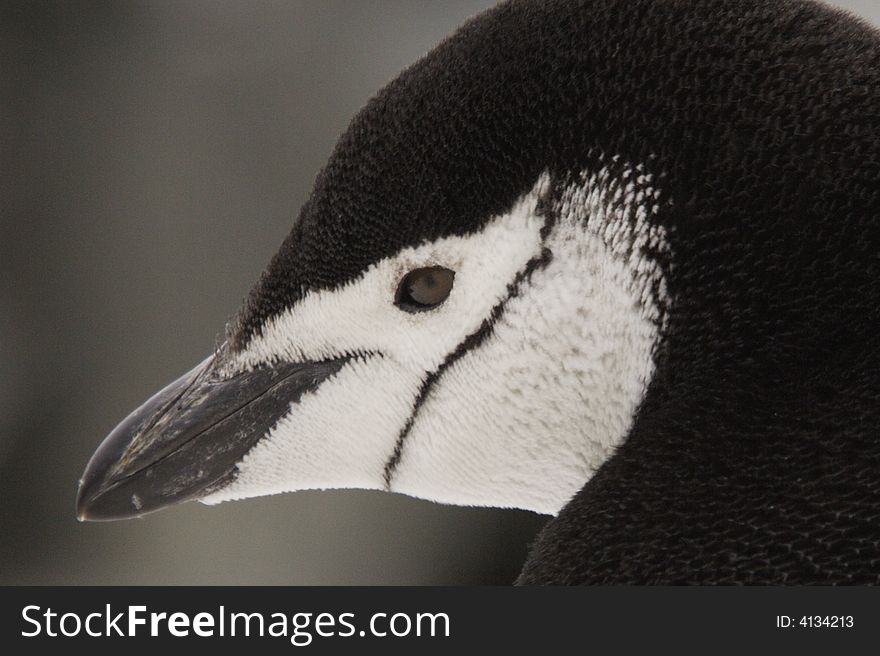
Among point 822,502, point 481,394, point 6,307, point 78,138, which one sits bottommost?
point 822,502

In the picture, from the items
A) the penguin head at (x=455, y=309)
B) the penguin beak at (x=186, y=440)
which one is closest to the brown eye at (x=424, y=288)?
the penguin head at (x=455, y=309)

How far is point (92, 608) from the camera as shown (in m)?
0.70

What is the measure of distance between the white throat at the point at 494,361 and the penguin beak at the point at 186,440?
12 millimetres

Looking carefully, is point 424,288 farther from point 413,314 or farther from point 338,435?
point 338,435

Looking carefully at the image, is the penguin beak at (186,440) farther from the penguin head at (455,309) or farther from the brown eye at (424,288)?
the brown eye at (424,288)

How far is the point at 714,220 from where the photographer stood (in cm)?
55

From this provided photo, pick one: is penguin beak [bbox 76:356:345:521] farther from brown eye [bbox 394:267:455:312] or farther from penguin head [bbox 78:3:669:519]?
brown eye [bbox 394:267:455:312]

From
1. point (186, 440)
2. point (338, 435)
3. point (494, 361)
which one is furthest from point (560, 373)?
point (186, 440)

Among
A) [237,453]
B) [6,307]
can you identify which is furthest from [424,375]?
[6,307]

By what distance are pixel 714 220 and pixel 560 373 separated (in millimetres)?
130

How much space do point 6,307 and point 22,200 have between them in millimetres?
211

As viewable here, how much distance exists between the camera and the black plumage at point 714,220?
0.51 metres

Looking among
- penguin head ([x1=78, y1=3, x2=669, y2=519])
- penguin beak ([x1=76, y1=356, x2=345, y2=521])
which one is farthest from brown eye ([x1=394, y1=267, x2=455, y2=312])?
penguin beak ([x1=76, y1=356, x2=345, y2=521])

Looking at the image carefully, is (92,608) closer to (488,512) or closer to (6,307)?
(488,512)
